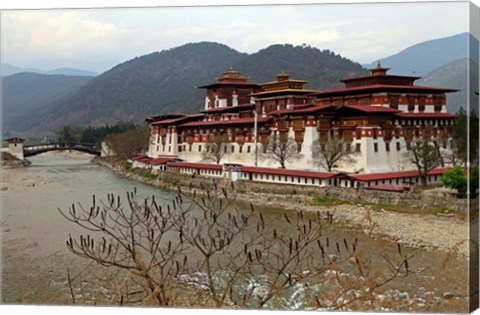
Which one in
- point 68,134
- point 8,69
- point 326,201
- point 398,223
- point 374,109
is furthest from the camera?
point 68,134

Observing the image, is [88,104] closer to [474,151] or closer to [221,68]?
[221,68]

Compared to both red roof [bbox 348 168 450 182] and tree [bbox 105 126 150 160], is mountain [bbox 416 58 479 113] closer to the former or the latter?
red roof [bbox 348 168 450 182]

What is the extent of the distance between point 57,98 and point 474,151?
39353 mm

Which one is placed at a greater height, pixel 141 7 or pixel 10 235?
pixel 141 7

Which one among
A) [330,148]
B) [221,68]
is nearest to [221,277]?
[330,148]

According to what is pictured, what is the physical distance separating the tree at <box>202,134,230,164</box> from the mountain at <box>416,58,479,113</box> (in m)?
6.21

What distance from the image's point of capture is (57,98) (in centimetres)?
4197

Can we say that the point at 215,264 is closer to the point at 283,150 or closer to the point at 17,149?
the point at 283,150

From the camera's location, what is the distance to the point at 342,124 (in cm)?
1543

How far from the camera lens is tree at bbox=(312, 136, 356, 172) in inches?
592

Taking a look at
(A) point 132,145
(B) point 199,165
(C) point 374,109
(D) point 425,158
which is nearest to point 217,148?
(B) point 199,165

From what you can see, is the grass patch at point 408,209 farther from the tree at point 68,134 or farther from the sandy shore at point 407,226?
the tree at point 68,134

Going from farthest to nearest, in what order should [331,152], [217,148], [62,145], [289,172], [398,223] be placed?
1. [62,145]
2. [217,148]
3. [331,152]
4. [289,172]
5. [398,223]

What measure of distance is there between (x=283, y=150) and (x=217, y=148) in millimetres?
3023
